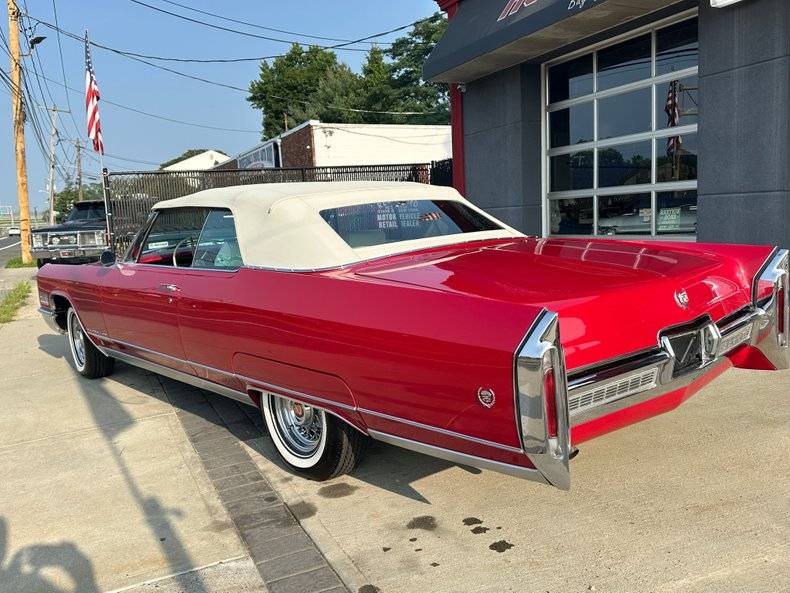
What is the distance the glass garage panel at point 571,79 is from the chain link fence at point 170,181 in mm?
5856

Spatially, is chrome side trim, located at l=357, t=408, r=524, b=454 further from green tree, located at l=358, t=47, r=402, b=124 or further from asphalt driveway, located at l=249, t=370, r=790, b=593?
green tree, located at l=358, t=47, r=402, b=124

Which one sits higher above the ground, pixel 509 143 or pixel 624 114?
pixel 624 114

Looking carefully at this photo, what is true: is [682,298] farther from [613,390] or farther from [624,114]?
[624,114]

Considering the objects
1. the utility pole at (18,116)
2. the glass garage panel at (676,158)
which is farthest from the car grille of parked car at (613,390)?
the utility pole at (18,116)

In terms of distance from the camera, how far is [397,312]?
276cm

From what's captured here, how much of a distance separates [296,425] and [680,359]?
1959 mm

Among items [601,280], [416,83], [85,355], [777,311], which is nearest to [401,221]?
[601,280]

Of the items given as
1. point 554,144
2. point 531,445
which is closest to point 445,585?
point 531,445

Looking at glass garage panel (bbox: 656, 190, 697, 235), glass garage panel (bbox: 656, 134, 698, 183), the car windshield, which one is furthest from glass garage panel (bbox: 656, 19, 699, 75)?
the car windshield

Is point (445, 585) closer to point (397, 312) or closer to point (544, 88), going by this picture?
point (397, 312)

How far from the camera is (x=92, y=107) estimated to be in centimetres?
1552

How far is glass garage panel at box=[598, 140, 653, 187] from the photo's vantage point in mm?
8312

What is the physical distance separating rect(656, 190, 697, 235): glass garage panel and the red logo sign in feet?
9.09

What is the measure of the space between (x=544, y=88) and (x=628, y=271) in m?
7.49
